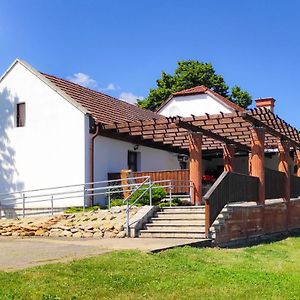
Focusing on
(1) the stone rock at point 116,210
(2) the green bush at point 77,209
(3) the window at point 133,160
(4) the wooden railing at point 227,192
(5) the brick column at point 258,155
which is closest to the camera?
(4) the wooden railing at point 227,192

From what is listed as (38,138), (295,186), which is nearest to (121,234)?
(38,138)

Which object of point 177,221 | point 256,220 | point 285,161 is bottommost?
point 256,220

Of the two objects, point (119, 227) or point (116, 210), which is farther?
point (116, 210)

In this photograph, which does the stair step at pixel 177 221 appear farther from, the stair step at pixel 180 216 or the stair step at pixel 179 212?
the stair step at pixel 179 212

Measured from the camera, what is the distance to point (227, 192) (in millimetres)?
16672

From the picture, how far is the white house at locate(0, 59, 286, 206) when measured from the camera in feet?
72.0

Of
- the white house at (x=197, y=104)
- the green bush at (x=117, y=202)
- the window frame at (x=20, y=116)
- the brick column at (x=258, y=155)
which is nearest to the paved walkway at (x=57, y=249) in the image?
the green bush at (x=117, y=202)

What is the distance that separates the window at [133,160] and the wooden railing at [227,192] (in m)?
→ 7.82

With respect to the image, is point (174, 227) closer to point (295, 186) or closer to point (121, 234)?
point (121, 234)

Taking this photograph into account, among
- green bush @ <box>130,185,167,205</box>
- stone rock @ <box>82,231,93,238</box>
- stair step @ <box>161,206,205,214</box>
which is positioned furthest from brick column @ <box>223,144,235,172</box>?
stone rock @ <box>82,231,93,238</box>

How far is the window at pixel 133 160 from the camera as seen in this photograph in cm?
2506

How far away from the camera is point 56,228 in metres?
17.2

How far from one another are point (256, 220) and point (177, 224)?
12.0 feet

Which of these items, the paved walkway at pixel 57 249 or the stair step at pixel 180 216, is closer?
the paved walkway at pixel 57 249
